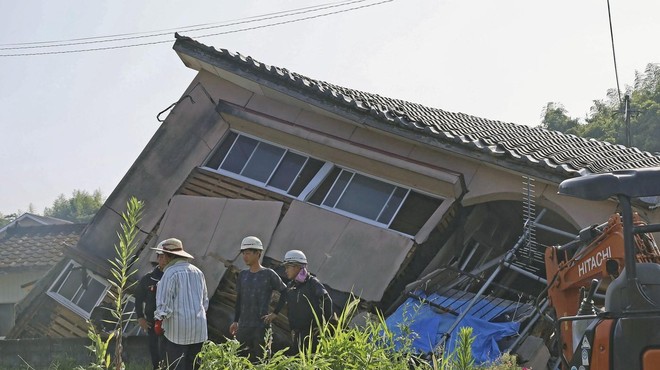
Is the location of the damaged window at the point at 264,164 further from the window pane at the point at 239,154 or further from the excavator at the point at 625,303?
the excavator at the point at 625,303

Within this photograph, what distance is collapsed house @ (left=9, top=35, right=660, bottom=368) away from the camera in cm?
1223

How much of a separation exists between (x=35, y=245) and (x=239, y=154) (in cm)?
1755

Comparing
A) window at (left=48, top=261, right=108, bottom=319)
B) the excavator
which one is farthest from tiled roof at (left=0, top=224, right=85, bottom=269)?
the excavator

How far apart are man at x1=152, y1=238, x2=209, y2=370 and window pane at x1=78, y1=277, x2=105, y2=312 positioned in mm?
7596

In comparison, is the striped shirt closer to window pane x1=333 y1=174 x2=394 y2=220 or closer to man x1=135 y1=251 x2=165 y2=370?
man x1=135 y1=251 x2=165 y2=370

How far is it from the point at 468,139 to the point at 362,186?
1810mm

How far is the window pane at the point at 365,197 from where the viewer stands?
13289 mm

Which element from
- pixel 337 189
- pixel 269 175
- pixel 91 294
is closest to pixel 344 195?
pixel 337 189

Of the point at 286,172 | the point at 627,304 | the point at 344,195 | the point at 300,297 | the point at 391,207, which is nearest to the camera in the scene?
the point at 627,304

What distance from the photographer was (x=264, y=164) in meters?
14.1

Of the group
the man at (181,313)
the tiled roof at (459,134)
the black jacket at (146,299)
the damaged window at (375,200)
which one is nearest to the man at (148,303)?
the black jacket at (146,299)

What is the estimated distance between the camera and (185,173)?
47.6 feet

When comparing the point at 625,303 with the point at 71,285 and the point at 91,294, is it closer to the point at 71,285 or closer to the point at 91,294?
the point at 91,294

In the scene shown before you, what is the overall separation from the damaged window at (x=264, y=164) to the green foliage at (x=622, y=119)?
24737 millimetres
